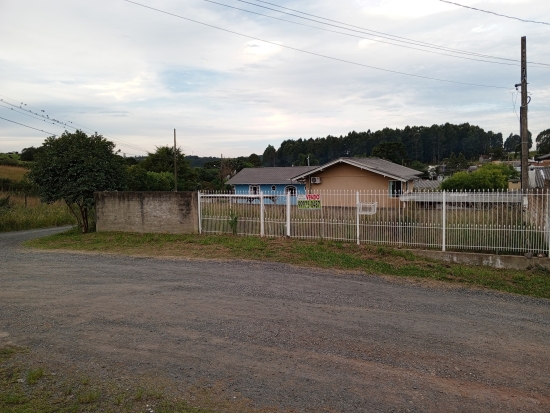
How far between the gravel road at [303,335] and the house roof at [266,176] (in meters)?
33.1

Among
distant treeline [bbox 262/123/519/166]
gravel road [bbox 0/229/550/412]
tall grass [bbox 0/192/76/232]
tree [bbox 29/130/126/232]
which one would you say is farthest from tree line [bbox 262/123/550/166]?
gravel road [bbox 0/229/550/412]

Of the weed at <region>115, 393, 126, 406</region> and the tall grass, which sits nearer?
the weed at <region>115, 393, 126, 406</region>

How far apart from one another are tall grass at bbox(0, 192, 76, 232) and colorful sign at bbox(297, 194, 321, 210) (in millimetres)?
16474

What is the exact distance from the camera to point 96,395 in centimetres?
427

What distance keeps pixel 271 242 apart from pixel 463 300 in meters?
6.71

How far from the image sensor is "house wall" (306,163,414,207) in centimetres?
2708

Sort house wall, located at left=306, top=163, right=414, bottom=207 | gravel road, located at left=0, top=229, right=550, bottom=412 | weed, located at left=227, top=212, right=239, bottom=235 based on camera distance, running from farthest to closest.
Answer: house wall, located at left=306, top=163, right=414, bottom=207, weed, located at left=227, top=212, right=239, bottom=235, gravel road, located at left=0, top=229, right=550, bottom=412

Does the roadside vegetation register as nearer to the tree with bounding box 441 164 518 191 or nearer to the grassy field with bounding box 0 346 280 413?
the grassy field with bounding box 0 346 280 413

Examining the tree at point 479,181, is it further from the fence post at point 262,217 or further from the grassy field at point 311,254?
the grassy field at point 311,254

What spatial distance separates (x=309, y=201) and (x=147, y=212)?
6.51 metres

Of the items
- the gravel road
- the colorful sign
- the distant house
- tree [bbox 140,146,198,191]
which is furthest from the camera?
tree [bbox 140,146,198,191]

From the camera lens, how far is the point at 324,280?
9.98m

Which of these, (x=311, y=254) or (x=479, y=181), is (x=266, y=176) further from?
(x=311, y=254)

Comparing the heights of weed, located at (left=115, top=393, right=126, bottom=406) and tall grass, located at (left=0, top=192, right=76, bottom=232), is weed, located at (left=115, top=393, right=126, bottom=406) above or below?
below
